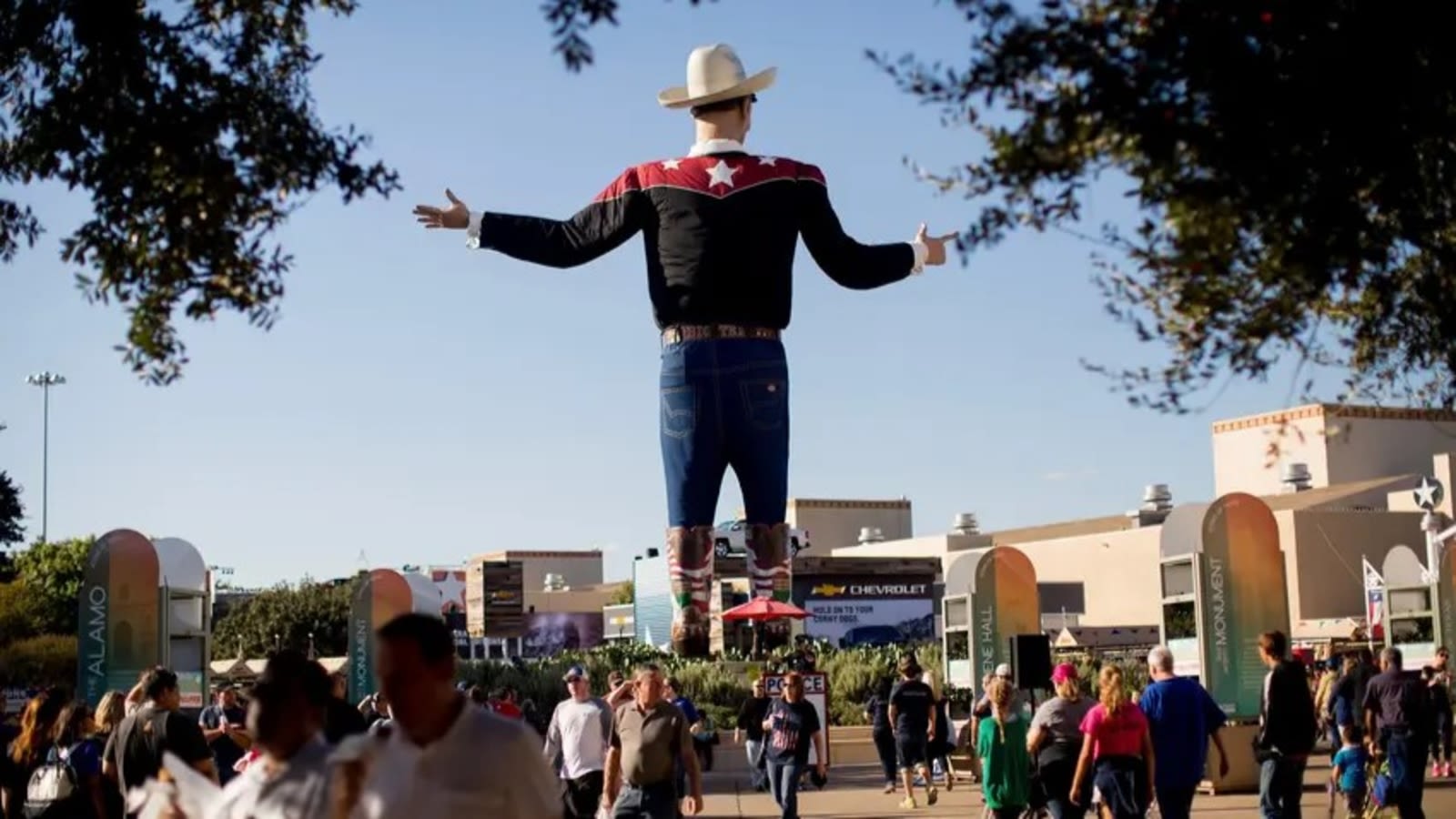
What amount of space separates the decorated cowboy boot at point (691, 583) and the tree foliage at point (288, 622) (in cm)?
5672

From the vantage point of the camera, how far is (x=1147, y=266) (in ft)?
21.4

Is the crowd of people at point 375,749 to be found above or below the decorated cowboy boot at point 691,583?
below

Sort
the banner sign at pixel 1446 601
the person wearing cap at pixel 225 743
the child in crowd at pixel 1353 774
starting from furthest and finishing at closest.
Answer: the banner sign at pixel 1446 601, the child in crowd at pixel 1353 774, the person wearing cap at pixel 225 743

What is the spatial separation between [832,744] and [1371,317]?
84.1 feet

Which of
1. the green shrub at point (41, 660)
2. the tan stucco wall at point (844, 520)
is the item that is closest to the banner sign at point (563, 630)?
the tan stucco wall at point (844, 520)

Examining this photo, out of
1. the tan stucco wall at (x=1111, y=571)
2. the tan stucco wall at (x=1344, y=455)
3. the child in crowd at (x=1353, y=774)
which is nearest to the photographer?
the child in crowd at (x=1353, y=774)

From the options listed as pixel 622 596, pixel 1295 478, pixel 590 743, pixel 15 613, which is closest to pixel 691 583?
pixel 590 743

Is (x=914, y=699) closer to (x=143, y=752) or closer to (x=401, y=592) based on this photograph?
(x=401, y=592)

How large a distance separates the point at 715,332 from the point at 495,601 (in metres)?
55.8

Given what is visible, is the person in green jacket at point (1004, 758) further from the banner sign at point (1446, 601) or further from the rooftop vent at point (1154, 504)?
the rooftop vent at point (1154, 504)

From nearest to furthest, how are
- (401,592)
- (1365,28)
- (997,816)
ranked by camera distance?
(1365,28) < (997,816) < (401,592)

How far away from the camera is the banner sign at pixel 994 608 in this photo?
89.2 ft

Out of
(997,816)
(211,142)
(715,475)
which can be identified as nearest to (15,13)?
(211,142)

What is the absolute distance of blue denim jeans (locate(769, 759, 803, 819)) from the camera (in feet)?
56.9
